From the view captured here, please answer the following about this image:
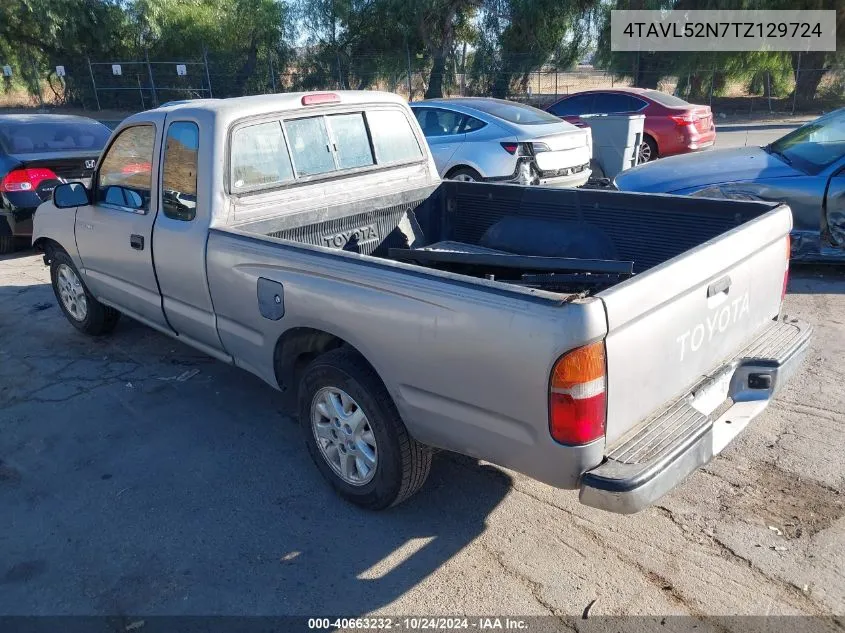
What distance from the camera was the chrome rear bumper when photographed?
2467mm

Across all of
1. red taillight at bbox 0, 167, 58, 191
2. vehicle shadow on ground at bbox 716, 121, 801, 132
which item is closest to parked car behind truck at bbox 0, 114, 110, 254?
red taillight at bbox 0, 167, 58, 191

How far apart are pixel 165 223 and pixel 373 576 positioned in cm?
250

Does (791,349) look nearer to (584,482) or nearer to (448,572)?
(584,482)

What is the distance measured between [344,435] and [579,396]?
142cm

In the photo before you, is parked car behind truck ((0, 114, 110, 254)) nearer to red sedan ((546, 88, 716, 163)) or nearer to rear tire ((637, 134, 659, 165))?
red sedan ((546, 88, 716, 163))

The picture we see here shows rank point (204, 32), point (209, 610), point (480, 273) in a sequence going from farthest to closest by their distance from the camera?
1. point (204, 32)
2. point (480, 273)
3. point (209, 610)

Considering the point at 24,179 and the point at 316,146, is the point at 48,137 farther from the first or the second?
the point at 316,146

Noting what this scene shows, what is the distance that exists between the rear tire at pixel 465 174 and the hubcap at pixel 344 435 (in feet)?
20.9

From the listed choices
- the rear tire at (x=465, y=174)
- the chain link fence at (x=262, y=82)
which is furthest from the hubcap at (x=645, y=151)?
the chain link fence at (x=262, y=82)

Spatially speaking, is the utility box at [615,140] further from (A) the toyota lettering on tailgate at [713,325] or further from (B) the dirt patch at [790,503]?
(A) the toyota lettering on tailgate at [713,325]

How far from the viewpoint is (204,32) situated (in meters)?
30.1

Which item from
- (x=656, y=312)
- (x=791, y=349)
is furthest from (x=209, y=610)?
(x=791, y=349)

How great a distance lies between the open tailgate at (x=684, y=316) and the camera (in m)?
2.48

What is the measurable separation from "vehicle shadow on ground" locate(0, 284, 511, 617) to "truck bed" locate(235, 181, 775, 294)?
1.18 m
